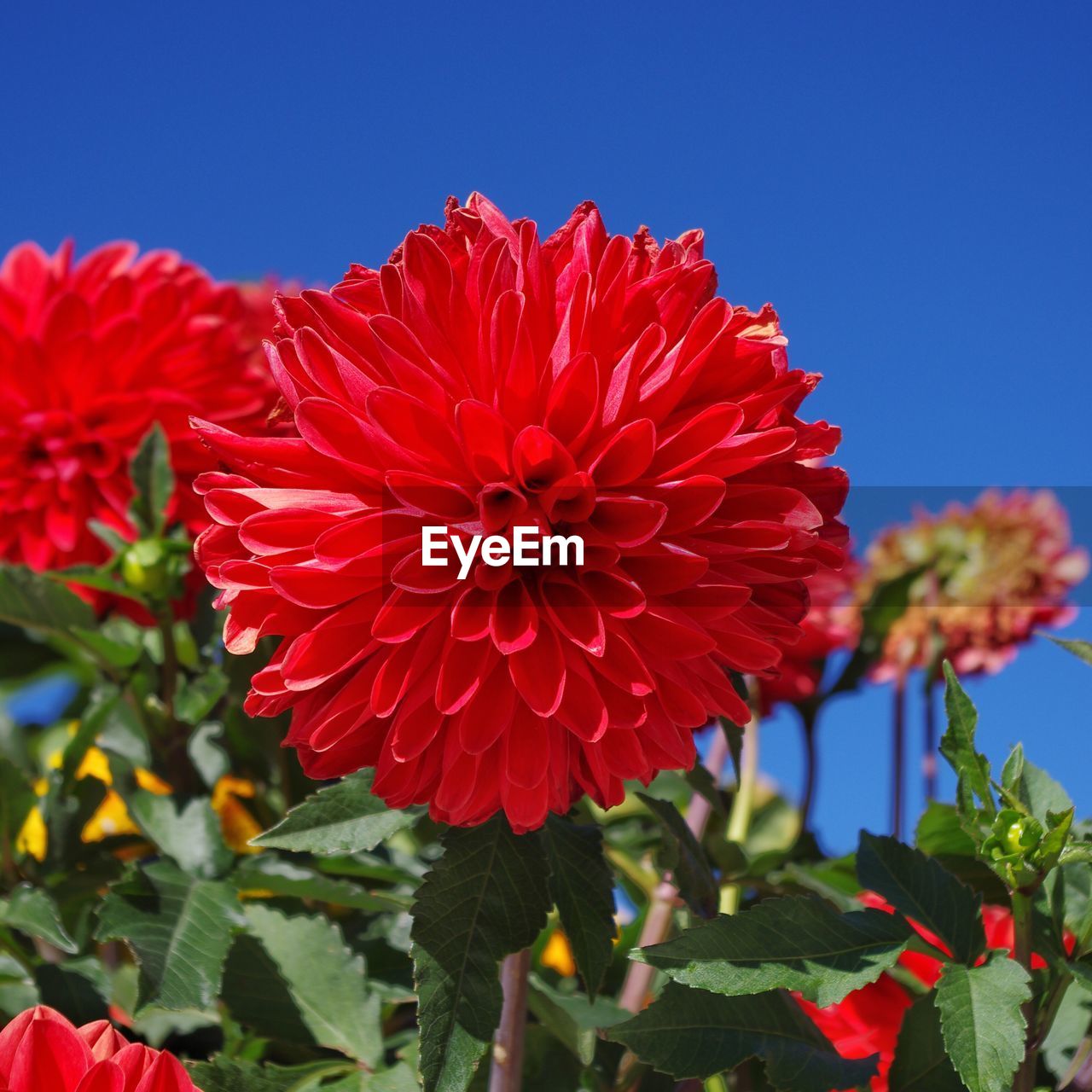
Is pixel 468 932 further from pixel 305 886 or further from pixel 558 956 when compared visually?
pixel 558 956

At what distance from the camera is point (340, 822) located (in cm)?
75

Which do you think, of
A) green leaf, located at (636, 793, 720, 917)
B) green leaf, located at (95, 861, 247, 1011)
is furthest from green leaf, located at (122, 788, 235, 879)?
green leaf, located at (636, 793, 720, 917)

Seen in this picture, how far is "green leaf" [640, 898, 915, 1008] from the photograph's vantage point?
633 millimetres

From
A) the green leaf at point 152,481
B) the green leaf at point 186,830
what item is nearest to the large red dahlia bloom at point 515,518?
the green leaf at point 186,830

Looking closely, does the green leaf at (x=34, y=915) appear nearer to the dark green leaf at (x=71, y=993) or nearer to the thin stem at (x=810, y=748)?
the dark green leaf at (x=71, y=993)

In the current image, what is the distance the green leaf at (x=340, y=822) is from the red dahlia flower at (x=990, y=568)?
0.99 metres

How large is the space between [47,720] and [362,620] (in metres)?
1.16

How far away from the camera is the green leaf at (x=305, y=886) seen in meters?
0.86

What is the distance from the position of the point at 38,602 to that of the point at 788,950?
0.69 meters

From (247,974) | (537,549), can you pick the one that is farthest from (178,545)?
(537,549)

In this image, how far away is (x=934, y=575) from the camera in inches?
61.4

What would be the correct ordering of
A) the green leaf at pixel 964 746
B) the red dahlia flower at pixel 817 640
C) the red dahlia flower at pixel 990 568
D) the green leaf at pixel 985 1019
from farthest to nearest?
the red dahlia flower at pixel 990 568, the red dahlia flower at pixel 817 640, the green leaf at pixel 964 746, the green leaf at pixel 985 1019

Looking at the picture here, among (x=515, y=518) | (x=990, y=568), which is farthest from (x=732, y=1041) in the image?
(x=990, y=568)

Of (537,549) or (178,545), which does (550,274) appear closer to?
(537,549)
